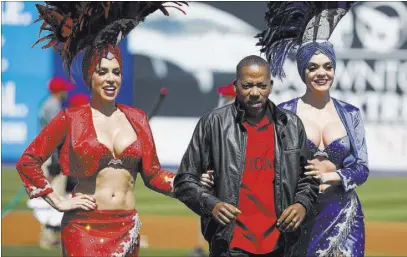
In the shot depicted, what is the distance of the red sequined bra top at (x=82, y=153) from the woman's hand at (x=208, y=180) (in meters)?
0.92

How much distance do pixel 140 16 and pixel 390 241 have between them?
7448mm

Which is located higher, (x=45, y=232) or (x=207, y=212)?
(x=207, y=212)

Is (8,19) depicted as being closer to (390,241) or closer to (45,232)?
(45,232)

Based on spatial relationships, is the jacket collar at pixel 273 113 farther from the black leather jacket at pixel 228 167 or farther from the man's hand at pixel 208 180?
the man's hand at pixel 208 180

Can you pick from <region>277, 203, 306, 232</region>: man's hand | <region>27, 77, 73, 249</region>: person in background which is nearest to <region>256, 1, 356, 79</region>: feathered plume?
<region>277, 203, 306, 232</region>: man's hand

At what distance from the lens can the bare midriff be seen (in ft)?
21.8

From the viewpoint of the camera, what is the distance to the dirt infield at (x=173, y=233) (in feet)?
43.0

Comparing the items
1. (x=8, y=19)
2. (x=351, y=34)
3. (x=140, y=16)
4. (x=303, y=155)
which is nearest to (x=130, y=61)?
(x=8, y=19)

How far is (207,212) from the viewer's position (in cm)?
570

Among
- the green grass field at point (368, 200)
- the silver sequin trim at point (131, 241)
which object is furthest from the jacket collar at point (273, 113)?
the green grass field at point (368, 200)

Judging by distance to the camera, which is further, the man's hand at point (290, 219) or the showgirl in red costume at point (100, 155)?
the showgirl in red costume at point (100, 155)

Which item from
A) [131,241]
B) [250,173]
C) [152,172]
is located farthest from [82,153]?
[250,173]

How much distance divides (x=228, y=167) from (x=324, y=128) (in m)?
1.38

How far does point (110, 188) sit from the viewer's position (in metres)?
6.66
